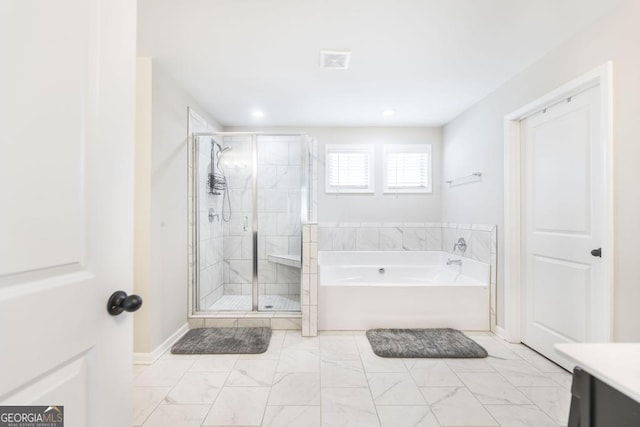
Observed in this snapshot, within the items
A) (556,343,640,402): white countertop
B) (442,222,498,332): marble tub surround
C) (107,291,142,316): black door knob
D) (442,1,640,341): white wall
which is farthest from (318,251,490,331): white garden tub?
(107,291,142,316): black door knob

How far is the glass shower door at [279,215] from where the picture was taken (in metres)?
3.58

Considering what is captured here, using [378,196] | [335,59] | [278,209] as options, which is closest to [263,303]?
[278,209]

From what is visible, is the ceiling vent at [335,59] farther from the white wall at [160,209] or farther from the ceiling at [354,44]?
the white wall at [160,209]

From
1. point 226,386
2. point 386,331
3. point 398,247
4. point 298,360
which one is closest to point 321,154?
point 398,247

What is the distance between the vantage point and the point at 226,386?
2.09 meters

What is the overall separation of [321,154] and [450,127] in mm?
1776

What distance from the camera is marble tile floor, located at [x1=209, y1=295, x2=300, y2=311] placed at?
11.0 feet

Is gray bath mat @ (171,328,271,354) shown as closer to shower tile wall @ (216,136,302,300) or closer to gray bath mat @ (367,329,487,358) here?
shower tile wall @ (216,136,302,300)

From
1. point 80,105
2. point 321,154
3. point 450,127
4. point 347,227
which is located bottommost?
point 347,227

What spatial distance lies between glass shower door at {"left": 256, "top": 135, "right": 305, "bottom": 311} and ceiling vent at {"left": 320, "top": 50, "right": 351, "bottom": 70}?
3.73 feet

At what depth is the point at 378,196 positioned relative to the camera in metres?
4.32

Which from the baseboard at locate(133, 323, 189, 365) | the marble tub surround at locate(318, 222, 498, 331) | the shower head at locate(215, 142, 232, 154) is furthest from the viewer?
the marble tub surround at locate(318, 222, 498, 331)

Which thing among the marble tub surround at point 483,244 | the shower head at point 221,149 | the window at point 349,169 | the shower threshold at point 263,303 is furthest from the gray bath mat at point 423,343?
the shower head at point 221,149

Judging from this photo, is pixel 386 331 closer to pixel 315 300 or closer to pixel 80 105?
pixel 315 300
